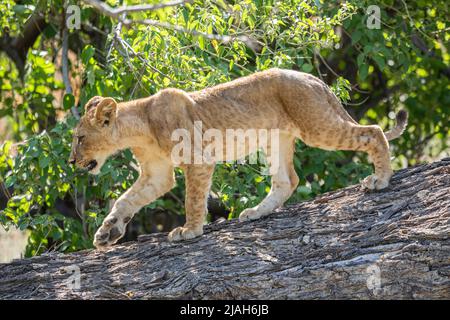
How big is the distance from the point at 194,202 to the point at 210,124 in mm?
602

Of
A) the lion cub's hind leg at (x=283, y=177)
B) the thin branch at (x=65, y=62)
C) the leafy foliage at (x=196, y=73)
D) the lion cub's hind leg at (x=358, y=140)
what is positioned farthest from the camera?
the thin branch at (x=65, y=62)

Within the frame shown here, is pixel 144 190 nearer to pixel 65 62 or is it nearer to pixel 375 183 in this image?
pixel 375 183

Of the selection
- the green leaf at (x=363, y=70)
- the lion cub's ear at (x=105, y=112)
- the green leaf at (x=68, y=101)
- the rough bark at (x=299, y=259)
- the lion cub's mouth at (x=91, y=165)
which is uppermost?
the green leaf at (x=363, y=70)

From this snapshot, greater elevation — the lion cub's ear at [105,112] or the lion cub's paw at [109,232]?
the lion cub's ear at [105,112]

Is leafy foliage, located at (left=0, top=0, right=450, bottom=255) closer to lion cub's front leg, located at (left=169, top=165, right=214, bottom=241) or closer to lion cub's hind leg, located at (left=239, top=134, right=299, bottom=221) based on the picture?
lion cub's hind leg, located at (left=239, top=134, right=299, bottom=221)

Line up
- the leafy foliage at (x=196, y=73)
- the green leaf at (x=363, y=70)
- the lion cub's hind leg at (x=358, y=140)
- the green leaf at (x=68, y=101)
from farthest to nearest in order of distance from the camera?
the green leaf at (x=363, y=70) → the green leaf at (x=68, y=101) → the leafy foliage at (x=196, y=73) → the lion cub's hind leg at (x=358, y=140)

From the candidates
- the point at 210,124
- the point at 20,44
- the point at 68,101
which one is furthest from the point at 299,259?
the point at 20,44

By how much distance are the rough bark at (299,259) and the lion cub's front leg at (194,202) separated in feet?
0.25

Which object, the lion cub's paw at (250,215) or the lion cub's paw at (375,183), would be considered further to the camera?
the lion cub's paw at (250,215)

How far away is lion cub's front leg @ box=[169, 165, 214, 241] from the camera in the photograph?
6.12 m

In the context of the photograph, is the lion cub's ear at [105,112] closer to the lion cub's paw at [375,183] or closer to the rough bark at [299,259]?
the rough bark at [299,259]

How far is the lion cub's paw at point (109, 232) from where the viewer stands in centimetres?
621

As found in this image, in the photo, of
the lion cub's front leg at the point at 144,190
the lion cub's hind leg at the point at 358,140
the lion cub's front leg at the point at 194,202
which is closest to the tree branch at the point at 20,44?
the lion cub's front leg at the point at 144,190

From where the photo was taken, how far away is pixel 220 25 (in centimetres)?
650
